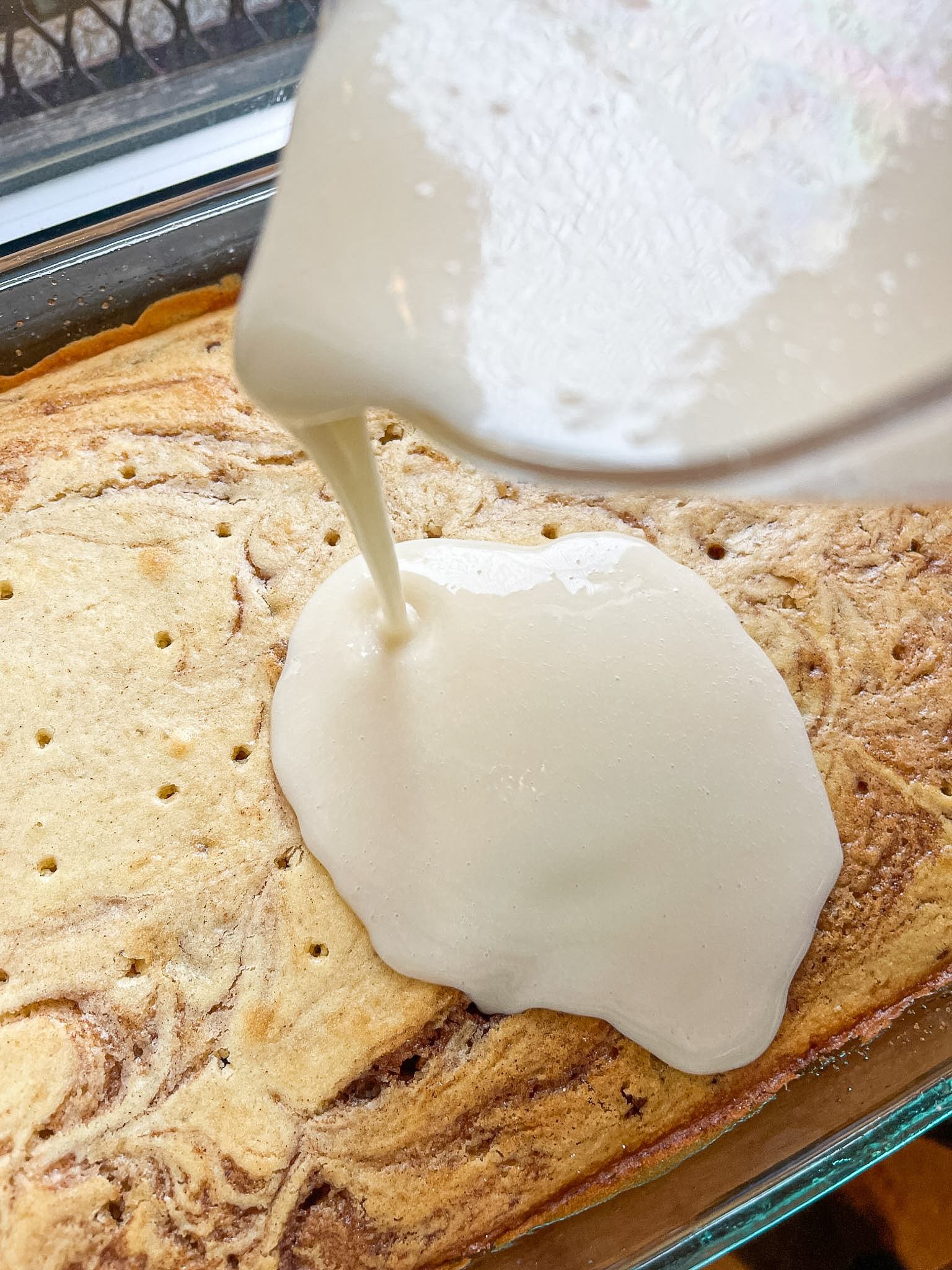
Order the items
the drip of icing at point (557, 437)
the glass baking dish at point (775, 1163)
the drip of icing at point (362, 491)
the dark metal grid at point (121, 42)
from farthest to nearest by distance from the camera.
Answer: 1. the dark metal grid at point (121, 42)
2. the glass baking dish at point (775, 1163)
3. the drip of icing at point (362, 491)
4. the drip of icing at point (557, 437)

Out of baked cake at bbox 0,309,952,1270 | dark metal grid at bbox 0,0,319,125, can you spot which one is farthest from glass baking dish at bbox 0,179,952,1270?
dark metal grid at bbox 0,0,319,125

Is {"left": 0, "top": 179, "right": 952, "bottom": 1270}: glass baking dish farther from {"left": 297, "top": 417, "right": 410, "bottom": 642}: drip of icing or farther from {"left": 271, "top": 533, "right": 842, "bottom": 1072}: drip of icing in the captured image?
{"left": 297, "top": 417, "right": 410, "bottom": 642}: drip of icing

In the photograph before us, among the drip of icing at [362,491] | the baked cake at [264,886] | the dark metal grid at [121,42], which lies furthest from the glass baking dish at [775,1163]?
the dark metal grid at [121,42]

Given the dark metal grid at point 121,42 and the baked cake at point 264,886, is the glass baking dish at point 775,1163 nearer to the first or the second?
the baked cake at point 264,886

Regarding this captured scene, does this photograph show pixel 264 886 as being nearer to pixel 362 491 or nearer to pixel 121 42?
pixel 362 491

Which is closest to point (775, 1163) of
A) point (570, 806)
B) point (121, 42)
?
point (570, 806)

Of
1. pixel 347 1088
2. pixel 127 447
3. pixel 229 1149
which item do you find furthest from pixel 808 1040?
pixel 127 447
